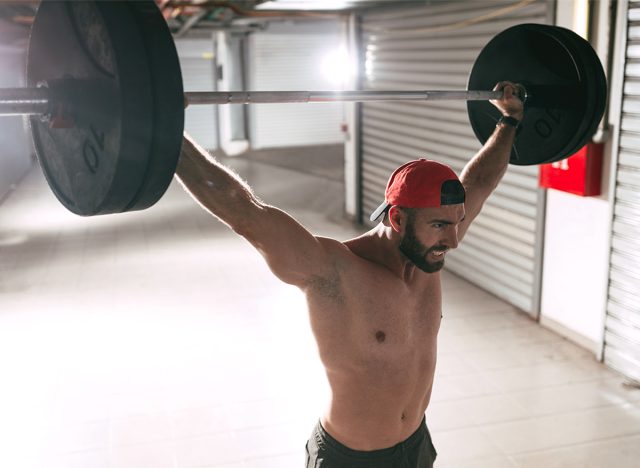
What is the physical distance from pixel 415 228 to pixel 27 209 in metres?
8.67

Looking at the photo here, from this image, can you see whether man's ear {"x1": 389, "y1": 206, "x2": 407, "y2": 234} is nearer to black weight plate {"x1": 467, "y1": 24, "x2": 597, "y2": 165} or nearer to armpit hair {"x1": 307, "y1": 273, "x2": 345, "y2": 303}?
armpit hair {"x1": 307, "y1": 273, "x2": 345, "y2": 303}

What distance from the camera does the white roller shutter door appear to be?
15.6m

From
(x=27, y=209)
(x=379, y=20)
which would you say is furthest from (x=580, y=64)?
(x=27, y=209)

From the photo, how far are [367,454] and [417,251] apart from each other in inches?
26.4

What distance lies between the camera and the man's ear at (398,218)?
2021 mm

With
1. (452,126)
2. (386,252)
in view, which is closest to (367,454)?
(386,252)

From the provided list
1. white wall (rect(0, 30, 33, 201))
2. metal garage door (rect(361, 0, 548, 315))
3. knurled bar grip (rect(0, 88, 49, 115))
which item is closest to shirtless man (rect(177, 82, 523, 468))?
knurled bar grip (rect(0, 88, 49, 115))

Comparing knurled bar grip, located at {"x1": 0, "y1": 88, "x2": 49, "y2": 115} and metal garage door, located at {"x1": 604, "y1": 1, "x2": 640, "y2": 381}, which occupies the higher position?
knurled bar grip, located at {"x1": 0, "y1": 88, "x2": 49, "y2": 115}

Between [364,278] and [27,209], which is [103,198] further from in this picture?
[27,209]

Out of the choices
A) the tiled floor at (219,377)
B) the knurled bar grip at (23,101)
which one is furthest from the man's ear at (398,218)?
the tiled floor at (219,377)

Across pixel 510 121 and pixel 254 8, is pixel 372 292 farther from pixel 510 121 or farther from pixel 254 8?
pixel 254 8

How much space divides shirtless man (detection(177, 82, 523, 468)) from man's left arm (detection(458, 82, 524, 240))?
0.38 metres

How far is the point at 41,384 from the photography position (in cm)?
427

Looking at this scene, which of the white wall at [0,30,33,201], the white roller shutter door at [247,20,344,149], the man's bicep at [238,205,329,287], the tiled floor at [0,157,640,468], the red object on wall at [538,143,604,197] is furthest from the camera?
the white roller shutter door at [247,20,344,149]
